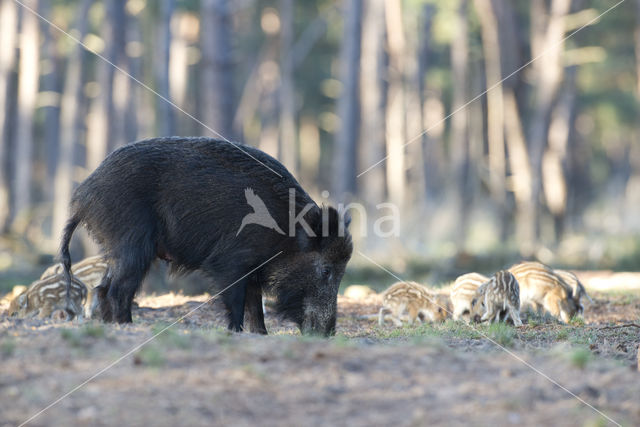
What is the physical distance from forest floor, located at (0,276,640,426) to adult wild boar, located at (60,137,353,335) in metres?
1.43

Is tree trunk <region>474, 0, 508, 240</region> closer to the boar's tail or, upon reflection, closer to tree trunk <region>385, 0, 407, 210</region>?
tree trunk <region>385, 0, 407, 210</region>

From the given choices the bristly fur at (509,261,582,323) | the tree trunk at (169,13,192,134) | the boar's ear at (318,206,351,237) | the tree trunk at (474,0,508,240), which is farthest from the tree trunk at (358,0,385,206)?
the boar's ear at (318,206,351,237)

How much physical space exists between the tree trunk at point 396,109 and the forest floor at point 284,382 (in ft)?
66.9

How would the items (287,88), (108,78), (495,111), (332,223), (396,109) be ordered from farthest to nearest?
(287,88)
(396,109)
(495,111)
(108,78)
(332,223)

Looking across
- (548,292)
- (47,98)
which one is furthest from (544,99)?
(47,98)

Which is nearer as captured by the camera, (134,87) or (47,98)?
(134,87)

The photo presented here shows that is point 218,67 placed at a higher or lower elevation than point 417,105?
lower

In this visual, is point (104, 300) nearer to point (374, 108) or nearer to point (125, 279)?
point (125, 279)

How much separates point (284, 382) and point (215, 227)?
299 cm

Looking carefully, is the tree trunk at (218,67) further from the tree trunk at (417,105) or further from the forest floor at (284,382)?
the tree trunk at (417,105)

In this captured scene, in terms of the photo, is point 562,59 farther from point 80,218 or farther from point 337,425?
point 337,425

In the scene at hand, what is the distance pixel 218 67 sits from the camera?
13898mm

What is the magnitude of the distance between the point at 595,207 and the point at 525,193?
1696 cm

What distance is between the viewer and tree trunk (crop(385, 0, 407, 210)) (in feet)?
85.4
